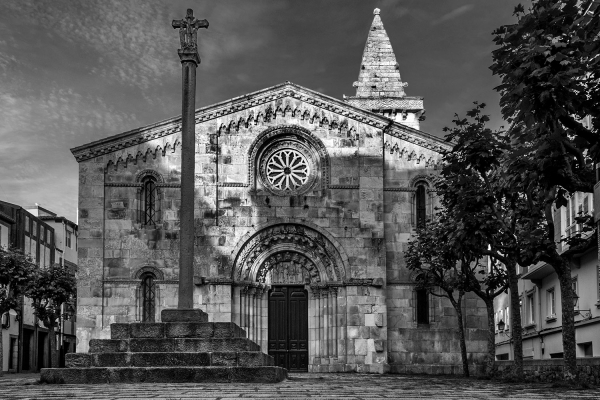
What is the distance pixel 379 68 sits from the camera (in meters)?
65.9

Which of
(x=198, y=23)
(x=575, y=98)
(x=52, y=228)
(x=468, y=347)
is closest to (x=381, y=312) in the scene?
(x=468, y=347)

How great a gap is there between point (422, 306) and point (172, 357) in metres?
19.1

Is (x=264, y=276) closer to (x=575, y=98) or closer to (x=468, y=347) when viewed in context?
(x=468, y=347)

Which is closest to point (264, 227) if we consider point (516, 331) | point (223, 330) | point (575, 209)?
point (575, 209)

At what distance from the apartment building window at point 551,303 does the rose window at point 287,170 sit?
1291 centimetres

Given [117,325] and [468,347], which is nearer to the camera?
[117,325]

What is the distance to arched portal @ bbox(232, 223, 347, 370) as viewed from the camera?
37312mm

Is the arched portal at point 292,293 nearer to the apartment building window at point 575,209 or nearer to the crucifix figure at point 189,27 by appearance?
the apartment building window at point 575,209

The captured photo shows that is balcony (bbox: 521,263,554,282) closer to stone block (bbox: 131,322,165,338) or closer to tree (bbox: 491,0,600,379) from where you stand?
stone block (bbox: 131,322,165,338)

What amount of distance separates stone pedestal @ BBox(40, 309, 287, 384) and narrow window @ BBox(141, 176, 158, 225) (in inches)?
606

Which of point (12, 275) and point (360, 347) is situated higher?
point (12, 275)

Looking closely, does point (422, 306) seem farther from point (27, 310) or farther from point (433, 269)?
point (27, 310)

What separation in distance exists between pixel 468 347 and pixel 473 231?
44.9ft

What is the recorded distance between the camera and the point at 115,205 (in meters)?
37.2
